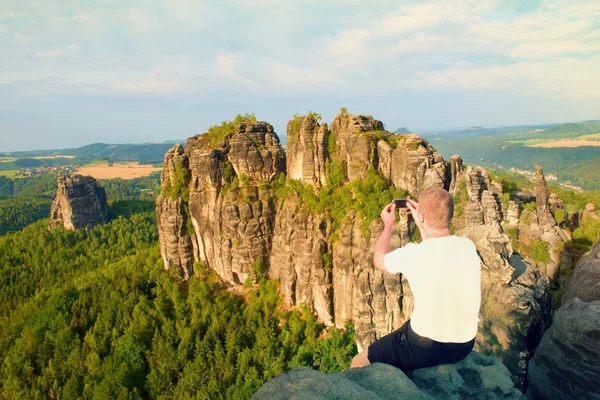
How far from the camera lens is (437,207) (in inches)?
226

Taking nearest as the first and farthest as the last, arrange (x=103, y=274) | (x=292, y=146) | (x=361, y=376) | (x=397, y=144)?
(x=361, y=376) < (x=397, y=144) < (x=292, y=146) < (x=103, y=274)

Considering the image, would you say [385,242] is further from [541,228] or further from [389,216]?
[541,228]

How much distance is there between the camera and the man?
5703mm

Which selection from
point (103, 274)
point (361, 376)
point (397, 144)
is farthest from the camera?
point (103, 274)

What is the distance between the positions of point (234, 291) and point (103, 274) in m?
20.1

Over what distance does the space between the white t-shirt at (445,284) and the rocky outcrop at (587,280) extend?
750 inches

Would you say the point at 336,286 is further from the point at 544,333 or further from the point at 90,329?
the point at 90,329

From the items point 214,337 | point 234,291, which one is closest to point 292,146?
point 234,291

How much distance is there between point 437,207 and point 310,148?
2855cm

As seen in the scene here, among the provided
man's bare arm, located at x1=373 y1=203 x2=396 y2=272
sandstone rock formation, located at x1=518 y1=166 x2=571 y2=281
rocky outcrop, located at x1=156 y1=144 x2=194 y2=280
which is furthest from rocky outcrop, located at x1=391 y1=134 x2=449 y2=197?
rocky outcrop, located at x1=156 y1=144 x2=194 y2=280

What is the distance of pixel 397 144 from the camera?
30250 mm

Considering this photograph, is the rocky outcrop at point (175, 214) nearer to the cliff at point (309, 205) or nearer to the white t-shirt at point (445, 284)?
the cliff at point (309, 205)

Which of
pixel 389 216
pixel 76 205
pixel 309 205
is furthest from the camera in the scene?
pixel 76 205

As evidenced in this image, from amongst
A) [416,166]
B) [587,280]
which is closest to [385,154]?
[416,166]
